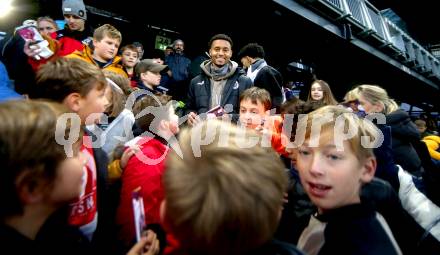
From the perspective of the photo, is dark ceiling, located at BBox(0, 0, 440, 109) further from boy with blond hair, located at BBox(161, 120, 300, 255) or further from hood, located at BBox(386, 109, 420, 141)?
boy with blond hair, located at BBox(161, 120, 300, 255)

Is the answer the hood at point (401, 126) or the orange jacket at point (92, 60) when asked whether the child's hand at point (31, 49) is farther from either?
the hood at point (401, 126)

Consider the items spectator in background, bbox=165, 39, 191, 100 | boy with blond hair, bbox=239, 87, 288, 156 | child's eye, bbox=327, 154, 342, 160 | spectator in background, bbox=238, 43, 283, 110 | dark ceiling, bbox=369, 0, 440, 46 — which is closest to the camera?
child's eye, bbox=327, 154, 342, 160

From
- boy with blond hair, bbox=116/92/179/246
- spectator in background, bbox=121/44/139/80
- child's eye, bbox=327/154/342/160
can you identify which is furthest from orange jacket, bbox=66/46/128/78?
child's eye, bbox=327/154/342/160

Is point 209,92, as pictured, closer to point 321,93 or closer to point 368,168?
point 321,93

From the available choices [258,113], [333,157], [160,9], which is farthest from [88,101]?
[160,9]

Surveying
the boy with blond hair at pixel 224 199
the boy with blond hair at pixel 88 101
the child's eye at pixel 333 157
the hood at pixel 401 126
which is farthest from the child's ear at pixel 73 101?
the hood at pixel 401 126

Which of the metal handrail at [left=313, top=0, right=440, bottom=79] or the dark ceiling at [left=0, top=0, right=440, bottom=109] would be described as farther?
the metal handrail at [left=313, top=0, right=440, bottom=79]

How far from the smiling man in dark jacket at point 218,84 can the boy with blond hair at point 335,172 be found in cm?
201

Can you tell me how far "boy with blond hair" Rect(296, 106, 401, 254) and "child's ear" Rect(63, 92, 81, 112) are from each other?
120 centimetres

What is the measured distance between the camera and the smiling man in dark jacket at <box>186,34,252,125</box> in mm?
3660

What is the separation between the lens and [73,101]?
172 cm

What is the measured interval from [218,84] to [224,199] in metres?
2.98

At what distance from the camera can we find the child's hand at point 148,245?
1.14 m

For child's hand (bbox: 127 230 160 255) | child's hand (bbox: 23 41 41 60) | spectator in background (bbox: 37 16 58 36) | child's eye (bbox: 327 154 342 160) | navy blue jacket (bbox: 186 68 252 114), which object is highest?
spectator in background (bbox: 37 16 58 36)
